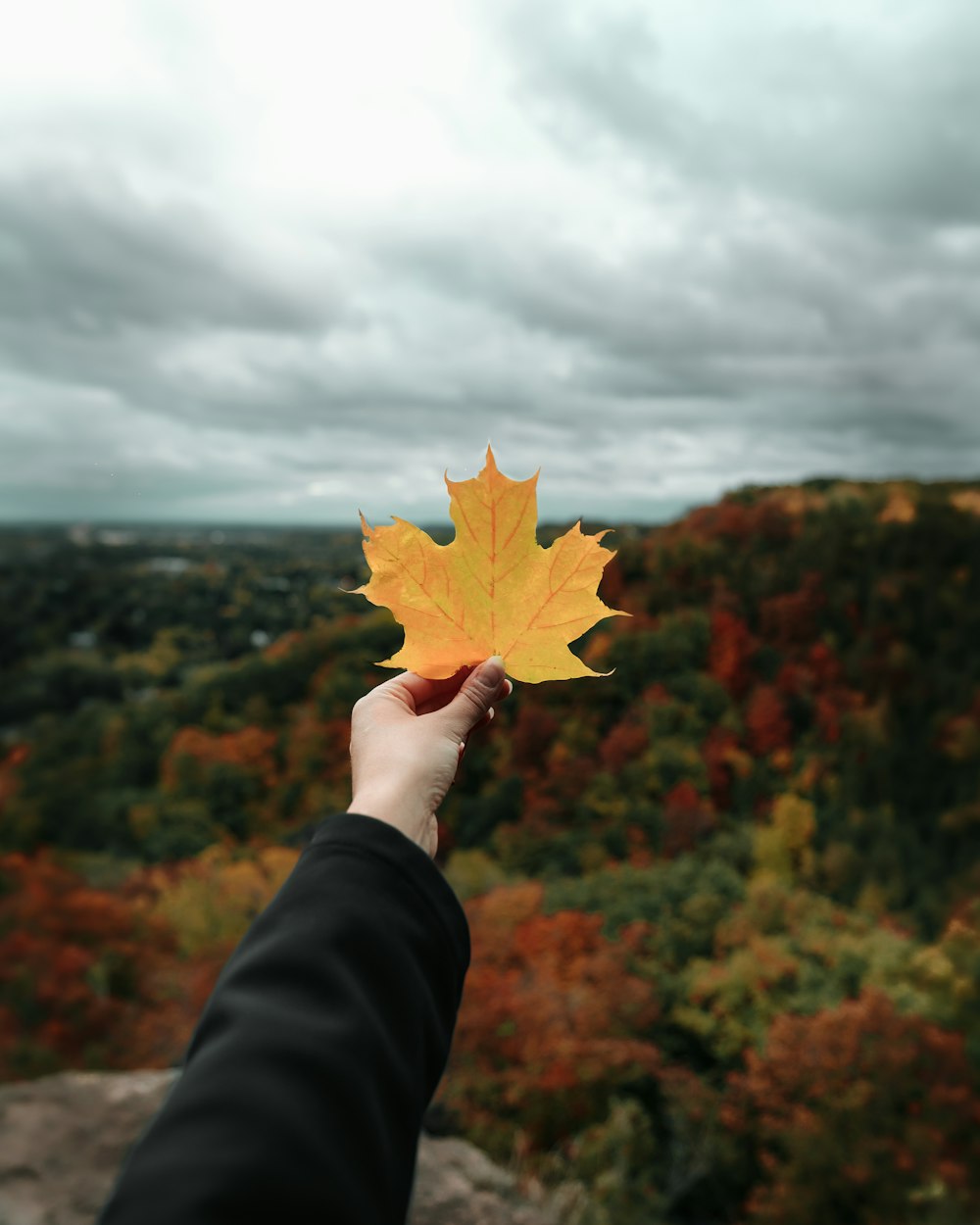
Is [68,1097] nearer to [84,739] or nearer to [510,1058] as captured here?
[510,1058]

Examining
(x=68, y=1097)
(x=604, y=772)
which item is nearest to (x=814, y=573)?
(x=604, y=772)

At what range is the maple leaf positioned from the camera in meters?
1.44

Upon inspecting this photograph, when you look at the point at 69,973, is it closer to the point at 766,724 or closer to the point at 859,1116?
the point at 859,1116

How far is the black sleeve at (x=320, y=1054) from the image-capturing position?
70cm

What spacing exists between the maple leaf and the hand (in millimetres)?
93

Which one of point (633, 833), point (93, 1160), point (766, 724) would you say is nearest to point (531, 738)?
point (633, 833)

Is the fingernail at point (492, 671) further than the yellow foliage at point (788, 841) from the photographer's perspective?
No

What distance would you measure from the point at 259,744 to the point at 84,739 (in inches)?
351

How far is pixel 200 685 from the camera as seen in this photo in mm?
38844

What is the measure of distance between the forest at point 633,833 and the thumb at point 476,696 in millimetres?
11306

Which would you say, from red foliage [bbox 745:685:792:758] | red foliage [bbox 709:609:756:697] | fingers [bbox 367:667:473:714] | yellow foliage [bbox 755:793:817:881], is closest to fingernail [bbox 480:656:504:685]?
fingers [bbox 367:667:473:714]

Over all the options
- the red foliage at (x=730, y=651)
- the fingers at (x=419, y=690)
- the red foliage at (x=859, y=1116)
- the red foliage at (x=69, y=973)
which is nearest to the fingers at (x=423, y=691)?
the fingers at (x=419, y=690)

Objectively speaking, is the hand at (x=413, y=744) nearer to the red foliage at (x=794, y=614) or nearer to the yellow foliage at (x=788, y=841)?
the yellow foliage at (x=788, y=841)

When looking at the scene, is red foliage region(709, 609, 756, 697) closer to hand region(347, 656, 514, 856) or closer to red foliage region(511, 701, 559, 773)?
red foliage region(511, 701, 559, 773)
